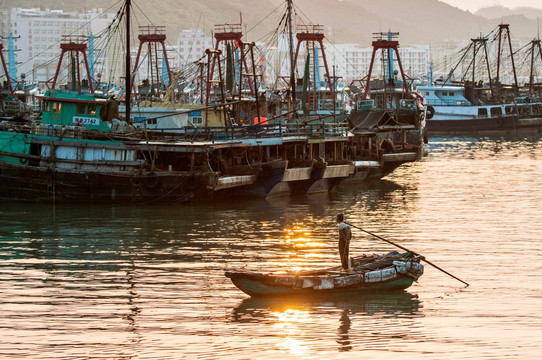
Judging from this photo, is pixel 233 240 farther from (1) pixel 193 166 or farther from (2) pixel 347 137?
(2) pixel 347 137

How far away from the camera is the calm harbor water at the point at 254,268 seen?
2136cm

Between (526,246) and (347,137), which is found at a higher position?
(347,137)

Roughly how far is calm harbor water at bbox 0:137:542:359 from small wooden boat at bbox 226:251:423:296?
0.35 meters

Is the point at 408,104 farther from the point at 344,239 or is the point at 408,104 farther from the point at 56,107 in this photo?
the point at 344,239

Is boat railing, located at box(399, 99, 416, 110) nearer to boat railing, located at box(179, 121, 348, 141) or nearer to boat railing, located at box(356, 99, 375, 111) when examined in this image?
boat railing, located at box(356, 99, 375, 111)

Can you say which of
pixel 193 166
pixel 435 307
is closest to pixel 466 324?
pixel 435 307

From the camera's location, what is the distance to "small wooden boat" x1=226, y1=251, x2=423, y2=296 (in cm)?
2448

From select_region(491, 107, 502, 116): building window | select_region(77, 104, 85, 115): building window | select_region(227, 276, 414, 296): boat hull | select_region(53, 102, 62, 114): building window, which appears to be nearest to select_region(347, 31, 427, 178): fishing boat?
select_region(77, 104, 85, 115): building window

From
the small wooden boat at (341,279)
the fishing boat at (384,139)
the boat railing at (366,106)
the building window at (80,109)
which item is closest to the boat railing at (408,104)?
the boat railing at (366,106)

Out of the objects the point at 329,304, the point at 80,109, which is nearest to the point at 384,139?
the point at 80,109

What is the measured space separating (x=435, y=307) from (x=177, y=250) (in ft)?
36.9

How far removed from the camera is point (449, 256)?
31.7 metres

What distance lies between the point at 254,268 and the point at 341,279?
210 inches

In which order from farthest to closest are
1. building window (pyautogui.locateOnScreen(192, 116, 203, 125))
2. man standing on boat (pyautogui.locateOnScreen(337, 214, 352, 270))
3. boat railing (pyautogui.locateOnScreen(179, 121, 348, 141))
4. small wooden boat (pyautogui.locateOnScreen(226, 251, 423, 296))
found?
1. building window (pyautogui.locateOnScreen(192, 116, 203, 125))
2. boat railing (pyautogui.locateOnScreen(179, 121, 348, 141))
3. man standing on boat (pyautogui.locateOnScreen(337, 214, 352, 270))
4. small wooden boat (pyautogui.locateOnScreen(226, 251, 423, 296))
